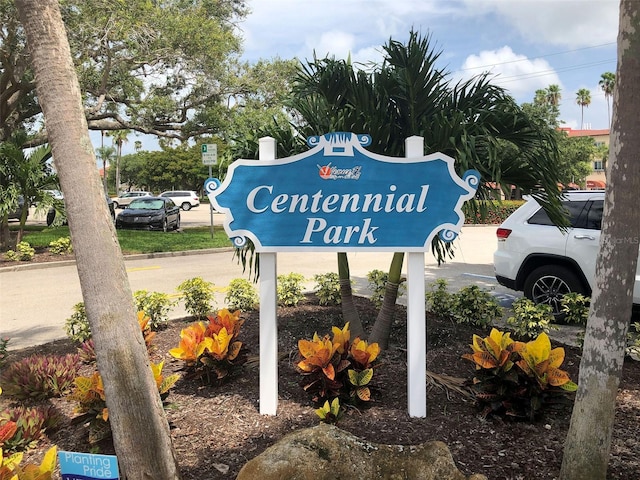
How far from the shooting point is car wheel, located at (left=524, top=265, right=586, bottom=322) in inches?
253

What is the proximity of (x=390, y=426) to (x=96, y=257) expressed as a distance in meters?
2.14

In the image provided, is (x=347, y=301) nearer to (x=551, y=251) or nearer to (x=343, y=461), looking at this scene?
(x=343, y=461)

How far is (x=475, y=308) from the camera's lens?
18.4 ft

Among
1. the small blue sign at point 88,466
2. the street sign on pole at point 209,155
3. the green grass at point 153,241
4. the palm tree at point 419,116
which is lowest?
the small blue sign at point 88,466

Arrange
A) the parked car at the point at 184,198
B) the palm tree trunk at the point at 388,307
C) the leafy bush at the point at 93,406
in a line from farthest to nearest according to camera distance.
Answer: the parked car at the point at 184,198
the palm tree trunk at the point at 388,307
the leafy bush at the point at 93,406

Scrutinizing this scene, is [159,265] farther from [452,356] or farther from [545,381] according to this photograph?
[545,381]

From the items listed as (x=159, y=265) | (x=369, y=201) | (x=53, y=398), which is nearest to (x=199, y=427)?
(x=53, y=398)

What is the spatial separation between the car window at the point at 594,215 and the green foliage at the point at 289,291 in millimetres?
3688

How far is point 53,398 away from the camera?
3.97 metres

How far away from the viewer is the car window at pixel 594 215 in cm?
634

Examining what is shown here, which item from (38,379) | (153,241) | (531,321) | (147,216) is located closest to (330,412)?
(38,379)

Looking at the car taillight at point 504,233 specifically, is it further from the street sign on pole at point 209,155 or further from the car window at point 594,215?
the street sign on pole at point 209,155

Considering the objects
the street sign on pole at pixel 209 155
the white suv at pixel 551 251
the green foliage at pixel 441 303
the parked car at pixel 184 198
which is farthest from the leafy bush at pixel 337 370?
the parked car at pixel 184 198

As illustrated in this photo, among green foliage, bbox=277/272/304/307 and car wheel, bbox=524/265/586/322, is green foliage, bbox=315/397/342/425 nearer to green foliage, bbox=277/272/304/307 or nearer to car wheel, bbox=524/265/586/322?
green foliage, bbox=277/272/304/307
